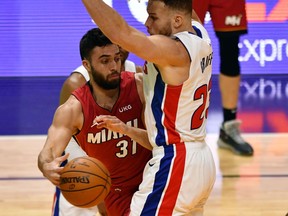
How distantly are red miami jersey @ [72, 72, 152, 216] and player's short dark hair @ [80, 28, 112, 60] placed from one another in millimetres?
195

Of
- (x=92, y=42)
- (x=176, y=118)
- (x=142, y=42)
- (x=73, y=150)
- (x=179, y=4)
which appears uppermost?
(x=179, y=4)

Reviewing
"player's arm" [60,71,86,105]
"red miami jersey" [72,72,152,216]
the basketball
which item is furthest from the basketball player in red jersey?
"player's arm" [60,71,86,105]

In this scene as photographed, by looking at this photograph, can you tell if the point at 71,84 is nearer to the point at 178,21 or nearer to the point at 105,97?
the point at 105,97

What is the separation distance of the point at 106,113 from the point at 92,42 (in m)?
0.39

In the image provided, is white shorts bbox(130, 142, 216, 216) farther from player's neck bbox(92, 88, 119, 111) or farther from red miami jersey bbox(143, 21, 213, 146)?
player's neck bbox(92, 88, 119, 111)

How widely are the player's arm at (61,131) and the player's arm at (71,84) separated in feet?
1.87

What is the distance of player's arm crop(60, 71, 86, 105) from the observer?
4773 mm

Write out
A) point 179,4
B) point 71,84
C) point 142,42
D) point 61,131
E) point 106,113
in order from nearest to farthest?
point 142,42
point 179,4
point 61,131
point 106,113
point 71,84

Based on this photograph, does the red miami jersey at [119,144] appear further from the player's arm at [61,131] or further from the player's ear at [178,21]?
the player's ear at [178,21]

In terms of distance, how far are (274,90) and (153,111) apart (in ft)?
17.8

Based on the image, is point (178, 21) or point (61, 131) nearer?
point (178, 21)

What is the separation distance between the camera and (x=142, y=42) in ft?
11.5

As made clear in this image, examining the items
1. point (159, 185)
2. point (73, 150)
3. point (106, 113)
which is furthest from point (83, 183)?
point (73, 150)

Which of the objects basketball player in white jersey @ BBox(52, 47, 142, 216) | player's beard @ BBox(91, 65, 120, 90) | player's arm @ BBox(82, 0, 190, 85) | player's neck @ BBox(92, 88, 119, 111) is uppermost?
player's arm @ BBox(82, 0, 190, 85)
